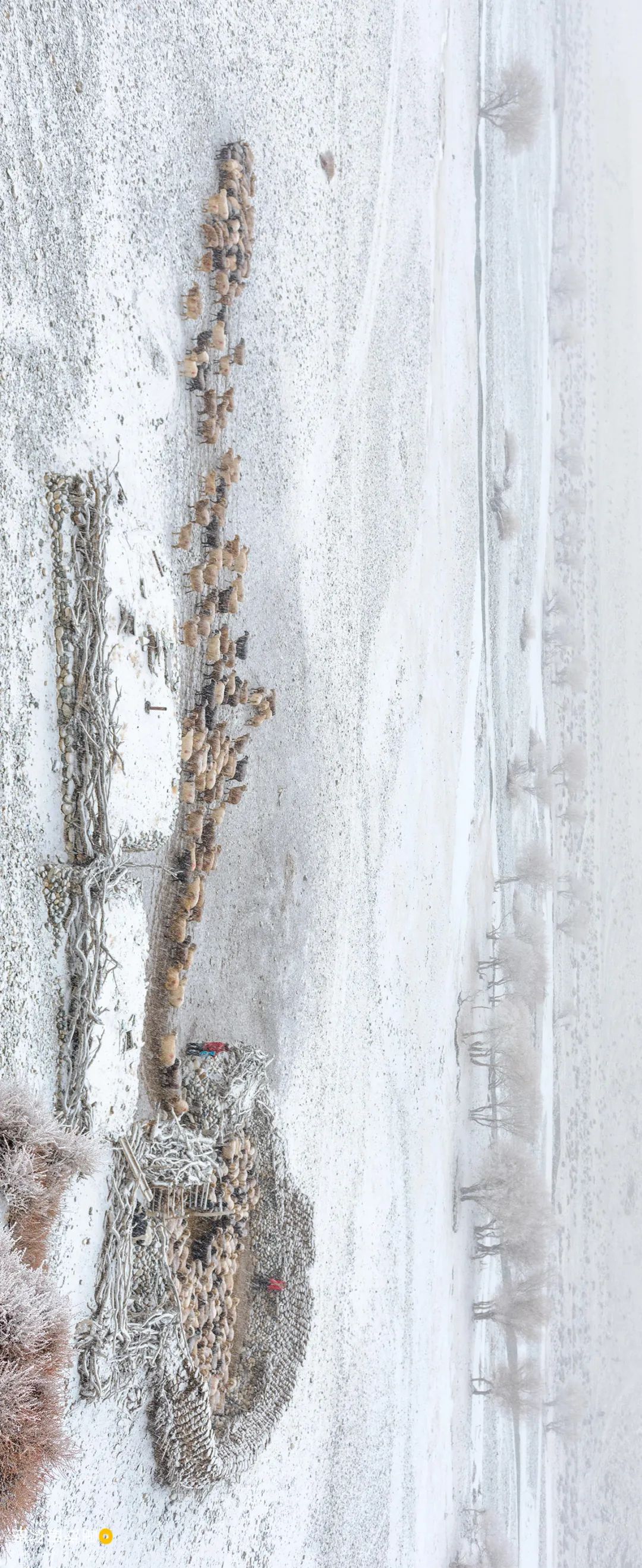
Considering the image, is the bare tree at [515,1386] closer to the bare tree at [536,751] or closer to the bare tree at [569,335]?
the bare tree at [536,751]

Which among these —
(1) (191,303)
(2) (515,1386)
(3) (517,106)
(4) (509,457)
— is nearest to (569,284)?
(3) (517,106)

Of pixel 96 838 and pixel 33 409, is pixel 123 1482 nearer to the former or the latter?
pixel 96 838

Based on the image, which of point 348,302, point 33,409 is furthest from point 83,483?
point 348,302

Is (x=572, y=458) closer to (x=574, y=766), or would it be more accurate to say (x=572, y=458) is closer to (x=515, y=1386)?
(x=574, y=766)

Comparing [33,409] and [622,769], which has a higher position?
[622,769]

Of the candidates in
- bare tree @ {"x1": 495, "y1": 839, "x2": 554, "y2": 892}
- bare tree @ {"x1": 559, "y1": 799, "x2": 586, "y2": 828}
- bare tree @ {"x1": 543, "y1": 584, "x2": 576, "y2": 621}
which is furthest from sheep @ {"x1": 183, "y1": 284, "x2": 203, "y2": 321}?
bare tree @ {"x1": 559, "y1": 799, "x2": 586, "y2": 828}
